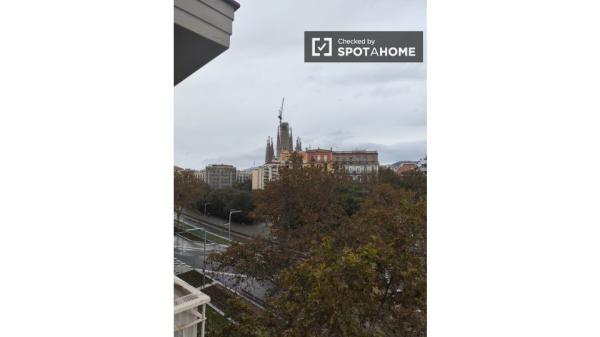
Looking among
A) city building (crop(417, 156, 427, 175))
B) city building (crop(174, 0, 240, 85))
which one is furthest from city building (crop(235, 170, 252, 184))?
city building (crop(417, 156, 427, 175))

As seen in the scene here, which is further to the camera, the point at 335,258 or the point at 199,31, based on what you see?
the point at 335,258

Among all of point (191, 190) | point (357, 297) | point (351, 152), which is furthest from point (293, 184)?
point (357, 297)

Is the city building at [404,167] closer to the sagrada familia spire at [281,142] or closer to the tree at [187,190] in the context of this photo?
the sagrada familia spire at [281,142]

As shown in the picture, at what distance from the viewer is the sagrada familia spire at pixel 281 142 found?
2.43 m

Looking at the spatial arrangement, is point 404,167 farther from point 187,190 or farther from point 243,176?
point 187,190

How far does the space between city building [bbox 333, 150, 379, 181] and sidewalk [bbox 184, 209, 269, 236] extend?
2.27ft

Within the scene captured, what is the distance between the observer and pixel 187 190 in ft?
8.09

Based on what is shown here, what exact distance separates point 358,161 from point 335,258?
26.2 inches

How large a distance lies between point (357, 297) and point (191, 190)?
132cm

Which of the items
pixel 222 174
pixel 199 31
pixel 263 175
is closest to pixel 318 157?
pixel 263 175

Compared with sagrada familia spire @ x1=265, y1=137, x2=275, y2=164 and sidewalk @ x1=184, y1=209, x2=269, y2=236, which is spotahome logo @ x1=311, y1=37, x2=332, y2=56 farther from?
sidewalk @ x1=184, y1=209, x2=269, y2=236

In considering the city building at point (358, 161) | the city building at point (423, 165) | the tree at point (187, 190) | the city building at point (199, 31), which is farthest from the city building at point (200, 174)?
the city building at point (423, 165)

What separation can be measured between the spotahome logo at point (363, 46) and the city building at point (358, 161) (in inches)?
23.8
